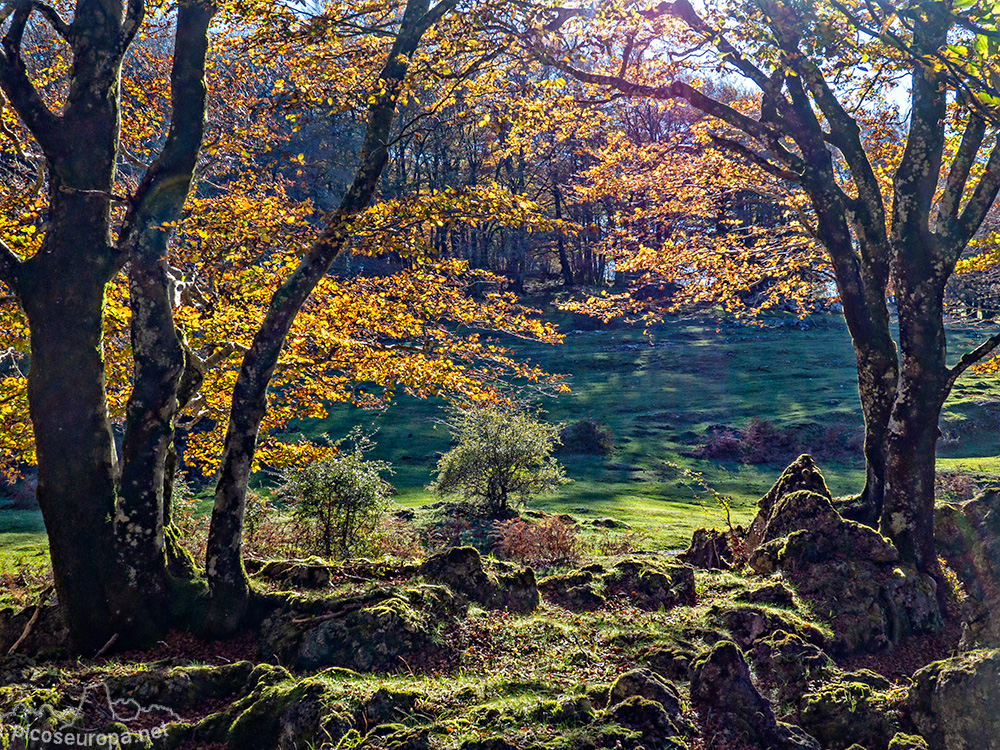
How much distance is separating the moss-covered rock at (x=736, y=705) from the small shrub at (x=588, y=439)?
23.1 metres

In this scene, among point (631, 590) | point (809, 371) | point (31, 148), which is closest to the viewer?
point (631, 590)

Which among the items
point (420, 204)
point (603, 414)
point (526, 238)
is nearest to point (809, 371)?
point (603, 414)

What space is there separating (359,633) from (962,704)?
5.64 m

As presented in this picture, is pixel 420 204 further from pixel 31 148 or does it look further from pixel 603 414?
pixel 603 414

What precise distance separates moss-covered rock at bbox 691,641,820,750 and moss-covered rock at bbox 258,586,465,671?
112 inches

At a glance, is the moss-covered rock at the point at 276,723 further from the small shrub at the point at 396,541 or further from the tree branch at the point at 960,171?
the tree branch at the point at 960,171

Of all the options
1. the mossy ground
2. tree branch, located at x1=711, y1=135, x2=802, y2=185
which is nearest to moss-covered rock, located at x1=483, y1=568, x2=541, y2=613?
the mossy ground

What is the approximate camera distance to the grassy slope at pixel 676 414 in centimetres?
2314

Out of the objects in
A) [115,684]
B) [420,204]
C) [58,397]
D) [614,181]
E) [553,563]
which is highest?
[614,181]

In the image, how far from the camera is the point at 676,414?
33719mm

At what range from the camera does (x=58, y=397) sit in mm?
7328

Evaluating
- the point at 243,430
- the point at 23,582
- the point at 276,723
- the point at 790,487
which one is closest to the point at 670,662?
the point at 276,723

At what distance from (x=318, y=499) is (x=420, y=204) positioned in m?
8.50

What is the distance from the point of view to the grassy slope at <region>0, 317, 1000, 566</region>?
2314 cm
